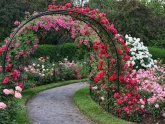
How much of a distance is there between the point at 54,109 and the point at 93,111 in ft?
4.02

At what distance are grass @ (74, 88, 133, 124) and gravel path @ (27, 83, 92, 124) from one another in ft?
0.51

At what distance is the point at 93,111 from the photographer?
1035 centimetres

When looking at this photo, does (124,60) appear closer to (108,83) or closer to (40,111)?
(108,83)

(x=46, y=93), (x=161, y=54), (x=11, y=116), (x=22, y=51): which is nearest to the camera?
(x=11, y=116)

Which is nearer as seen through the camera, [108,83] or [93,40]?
[108,83]

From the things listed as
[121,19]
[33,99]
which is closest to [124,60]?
[33,99]

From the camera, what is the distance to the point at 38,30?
12.2 m

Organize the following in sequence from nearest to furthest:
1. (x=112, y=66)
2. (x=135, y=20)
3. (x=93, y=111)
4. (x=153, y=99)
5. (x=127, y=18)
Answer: (x=153, y=99) → (x=93, y=111) → (x=112, y=66) → (x=135, y=20) → (x=127, y=18)

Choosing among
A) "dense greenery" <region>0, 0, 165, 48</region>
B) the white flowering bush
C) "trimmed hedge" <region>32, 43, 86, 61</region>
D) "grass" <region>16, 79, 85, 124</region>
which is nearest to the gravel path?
"grass" <region>16, 79, 85, 124</region>

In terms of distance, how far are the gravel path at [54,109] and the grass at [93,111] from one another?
155 millimetres

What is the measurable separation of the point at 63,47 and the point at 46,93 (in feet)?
24.9

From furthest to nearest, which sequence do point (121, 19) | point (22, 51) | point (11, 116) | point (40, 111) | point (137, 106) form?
point (121, 19) < point (22, 51) < point (40, 111) < point (137, 106) < point (11, 116)

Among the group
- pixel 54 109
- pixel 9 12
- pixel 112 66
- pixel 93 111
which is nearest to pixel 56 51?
pixel 9 12

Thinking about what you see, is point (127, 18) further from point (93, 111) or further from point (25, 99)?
point (93, 111)
